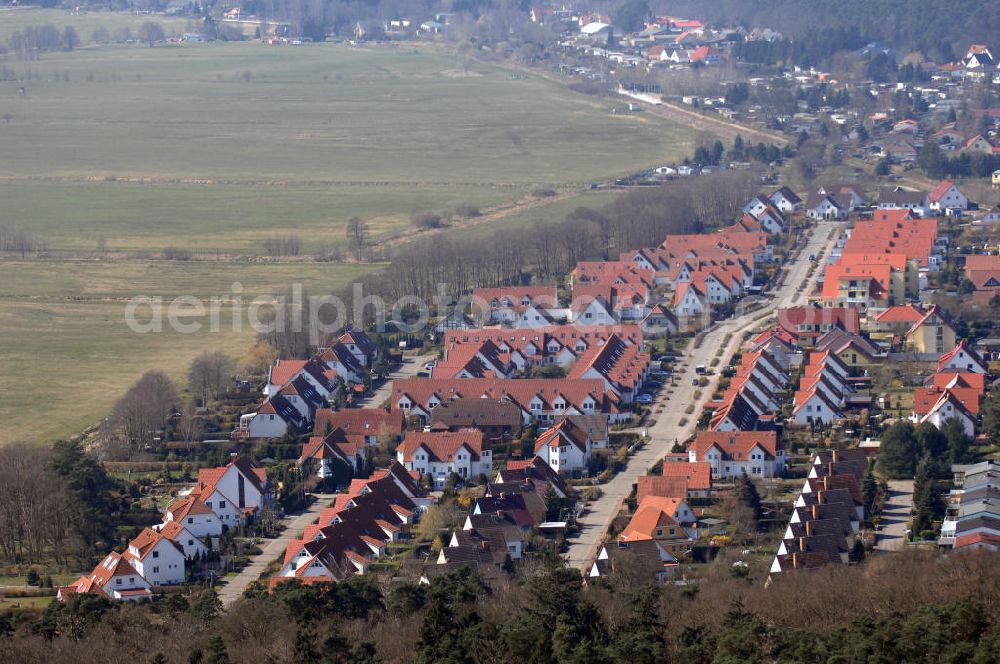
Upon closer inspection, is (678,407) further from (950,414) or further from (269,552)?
(269,552)

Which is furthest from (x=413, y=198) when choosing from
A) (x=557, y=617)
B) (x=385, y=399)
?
(x=557, y=617)

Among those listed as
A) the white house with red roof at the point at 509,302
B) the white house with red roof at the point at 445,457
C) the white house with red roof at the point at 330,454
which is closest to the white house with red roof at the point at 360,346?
the white house with red roof at the point at 509,302

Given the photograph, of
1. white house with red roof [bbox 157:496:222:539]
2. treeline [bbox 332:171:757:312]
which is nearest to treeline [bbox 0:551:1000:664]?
white house with red roof [bbox 157:496:222:539]

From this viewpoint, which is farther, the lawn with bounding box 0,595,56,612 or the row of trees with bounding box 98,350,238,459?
the row of trees with bounding box 98,350,238,459

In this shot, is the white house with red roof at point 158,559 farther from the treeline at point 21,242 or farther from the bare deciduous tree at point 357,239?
the treeline at point 21,242

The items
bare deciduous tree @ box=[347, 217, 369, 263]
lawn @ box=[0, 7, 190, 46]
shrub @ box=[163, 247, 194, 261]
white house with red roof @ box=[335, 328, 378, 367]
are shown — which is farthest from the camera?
lawn @ box=[0, 7, 190, 46]

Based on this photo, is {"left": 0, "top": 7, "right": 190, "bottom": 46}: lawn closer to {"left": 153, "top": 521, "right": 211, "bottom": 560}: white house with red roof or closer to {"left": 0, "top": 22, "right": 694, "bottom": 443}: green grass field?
{"left": 0, "top": 22, "right": 694, "bottom": 443}: green grass field
